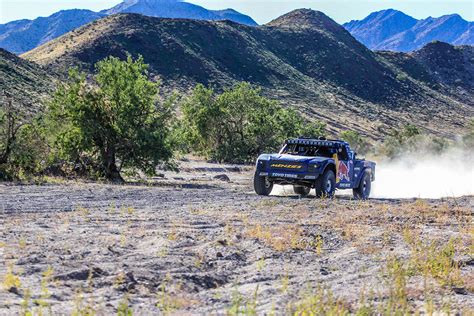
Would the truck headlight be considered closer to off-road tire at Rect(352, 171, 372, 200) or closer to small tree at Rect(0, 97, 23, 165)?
off-road tire at Rect(352, 171, 372, 200)

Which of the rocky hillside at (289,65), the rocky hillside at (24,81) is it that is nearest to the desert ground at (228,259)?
the rocky hillside at (24,81)

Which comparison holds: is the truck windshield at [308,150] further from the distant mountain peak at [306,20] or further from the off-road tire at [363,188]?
the distant mountain peak at [306,20]

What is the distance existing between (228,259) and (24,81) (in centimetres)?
6475

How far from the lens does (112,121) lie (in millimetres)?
24234

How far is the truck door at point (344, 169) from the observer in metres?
18.9

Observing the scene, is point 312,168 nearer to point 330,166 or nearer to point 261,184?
point 330,166

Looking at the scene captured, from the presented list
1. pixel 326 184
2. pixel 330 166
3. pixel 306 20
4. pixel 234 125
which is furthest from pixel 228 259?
pixel 306 20

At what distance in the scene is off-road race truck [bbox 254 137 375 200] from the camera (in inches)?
701

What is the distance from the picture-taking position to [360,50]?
14312cm

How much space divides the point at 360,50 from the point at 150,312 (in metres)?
142

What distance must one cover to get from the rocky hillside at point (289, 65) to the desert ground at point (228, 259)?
79499 millimetres

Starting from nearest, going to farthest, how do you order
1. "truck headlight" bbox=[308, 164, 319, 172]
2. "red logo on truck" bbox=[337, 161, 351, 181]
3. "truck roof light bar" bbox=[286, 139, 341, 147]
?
"truck headlight" bbox=[308, 164, 319, 172] < "red logo on truck" bbox=[337, 161, 351, 181] < "truck roof light bar" bbox=[286, 139, 341, 147]

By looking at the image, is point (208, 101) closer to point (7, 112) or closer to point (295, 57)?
point (7, 112)

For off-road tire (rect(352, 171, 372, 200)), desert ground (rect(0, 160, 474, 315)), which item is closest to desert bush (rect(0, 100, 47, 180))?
desert ground (rect(0, 160, 474, 315))
